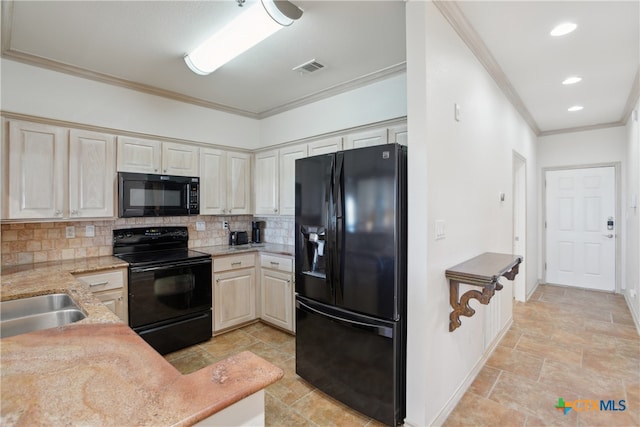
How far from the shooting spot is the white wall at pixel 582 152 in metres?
4.64

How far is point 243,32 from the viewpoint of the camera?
6.73 ft

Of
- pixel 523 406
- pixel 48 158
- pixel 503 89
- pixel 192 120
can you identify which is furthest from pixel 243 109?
pixel 523 406

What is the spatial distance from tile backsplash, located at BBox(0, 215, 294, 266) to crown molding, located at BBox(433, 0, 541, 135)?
2.54m

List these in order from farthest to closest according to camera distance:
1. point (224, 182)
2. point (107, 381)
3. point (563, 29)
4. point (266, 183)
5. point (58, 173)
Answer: point (266, 183) → point (224, 182) → point (58, 173) → point (563, 29) → point (107, 381)

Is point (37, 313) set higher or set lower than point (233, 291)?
higher

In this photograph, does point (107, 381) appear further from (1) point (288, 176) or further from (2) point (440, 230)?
(1) point (288, 176)

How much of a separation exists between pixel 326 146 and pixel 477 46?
61.9 inches

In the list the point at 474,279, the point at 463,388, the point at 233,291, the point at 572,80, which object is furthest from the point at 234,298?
the point at 572,80

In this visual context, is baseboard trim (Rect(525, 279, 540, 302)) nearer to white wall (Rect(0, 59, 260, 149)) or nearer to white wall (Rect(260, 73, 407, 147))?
white wall (Rect(260, 73, 407, 147))

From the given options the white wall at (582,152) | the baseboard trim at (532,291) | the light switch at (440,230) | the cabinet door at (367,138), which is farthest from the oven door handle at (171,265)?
the white wall at (582,152)

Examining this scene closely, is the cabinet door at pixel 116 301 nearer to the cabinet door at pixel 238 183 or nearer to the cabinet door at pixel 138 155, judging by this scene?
the cabinet door at pixel 138 155

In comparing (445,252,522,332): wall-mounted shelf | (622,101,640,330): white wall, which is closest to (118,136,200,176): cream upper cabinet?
(445,252,522,332): wall-mounted shelf

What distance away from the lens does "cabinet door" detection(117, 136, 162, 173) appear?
2.97 meters

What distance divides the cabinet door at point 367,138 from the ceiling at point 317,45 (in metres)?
0.50
